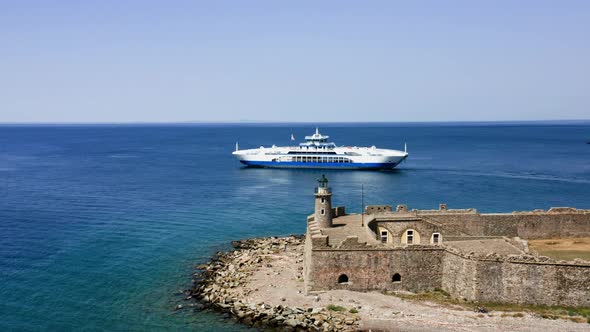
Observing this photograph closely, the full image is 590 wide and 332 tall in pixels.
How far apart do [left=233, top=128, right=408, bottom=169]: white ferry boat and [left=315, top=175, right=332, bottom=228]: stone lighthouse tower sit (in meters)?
84.1

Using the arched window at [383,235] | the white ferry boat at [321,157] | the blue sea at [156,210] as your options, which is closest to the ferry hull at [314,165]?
the white ferry boat at [321,157]

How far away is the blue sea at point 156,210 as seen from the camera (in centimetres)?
4000

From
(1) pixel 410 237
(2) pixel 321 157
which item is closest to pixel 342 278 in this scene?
(1) pixel 410 237

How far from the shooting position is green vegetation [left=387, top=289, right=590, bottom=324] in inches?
1277

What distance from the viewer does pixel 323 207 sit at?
42312 mm

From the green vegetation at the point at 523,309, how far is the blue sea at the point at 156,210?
44.6 ft

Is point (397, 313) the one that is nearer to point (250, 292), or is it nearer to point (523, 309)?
point (523, 309)

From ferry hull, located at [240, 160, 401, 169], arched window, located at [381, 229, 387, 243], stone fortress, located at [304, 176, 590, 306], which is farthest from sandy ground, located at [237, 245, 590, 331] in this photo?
ferry hull, located at [240, 160, 401, 169]

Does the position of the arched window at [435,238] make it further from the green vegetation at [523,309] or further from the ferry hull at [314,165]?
the ferry hull at [314,165]

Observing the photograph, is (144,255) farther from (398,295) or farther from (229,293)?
(398,295)

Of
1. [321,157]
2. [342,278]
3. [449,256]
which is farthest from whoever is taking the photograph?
[321,157]

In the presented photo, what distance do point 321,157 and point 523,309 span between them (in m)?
98.2

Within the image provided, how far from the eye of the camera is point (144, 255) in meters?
52.8

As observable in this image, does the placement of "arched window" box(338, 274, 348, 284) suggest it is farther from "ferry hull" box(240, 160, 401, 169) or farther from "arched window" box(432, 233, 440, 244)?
"ferry hull" box(240, 160, 401, 169)
